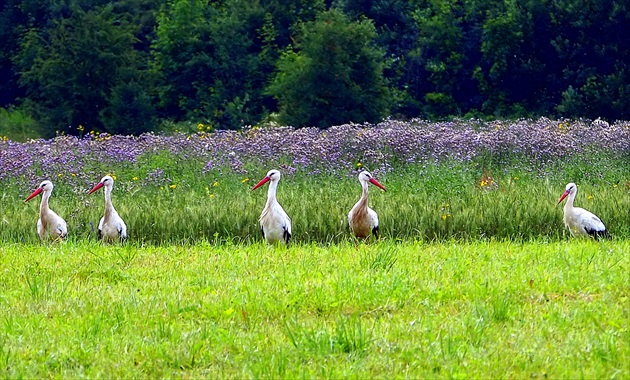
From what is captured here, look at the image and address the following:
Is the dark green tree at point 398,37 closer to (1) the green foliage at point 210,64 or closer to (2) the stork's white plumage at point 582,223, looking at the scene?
(1) the green foliage at point 210,64

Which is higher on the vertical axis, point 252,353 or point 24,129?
point 252,353

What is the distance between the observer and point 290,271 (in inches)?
339

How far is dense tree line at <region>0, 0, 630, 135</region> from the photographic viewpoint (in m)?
30.4

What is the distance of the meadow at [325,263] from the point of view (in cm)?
616

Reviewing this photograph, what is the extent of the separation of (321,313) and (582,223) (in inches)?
199

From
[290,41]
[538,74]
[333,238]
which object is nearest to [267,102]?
[290,41]

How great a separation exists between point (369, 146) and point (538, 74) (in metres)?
18.4

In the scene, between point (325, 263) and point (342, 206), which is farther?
point (342, 206)

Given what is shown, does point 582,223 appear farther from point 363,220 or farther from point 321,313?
point 321,313

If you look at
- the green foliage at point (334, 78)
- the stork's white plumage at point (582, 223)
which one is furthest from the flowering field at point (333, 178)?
the green foliage at point (334, 78)

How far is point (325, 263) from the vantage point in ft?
29.7

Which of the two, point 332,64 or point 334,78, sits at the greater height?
point 332,64

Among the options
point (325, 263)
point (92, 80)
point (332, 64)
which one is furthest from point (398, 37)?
point (325, 263)

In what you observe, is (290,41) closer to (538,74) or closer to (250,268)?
(538,74)
